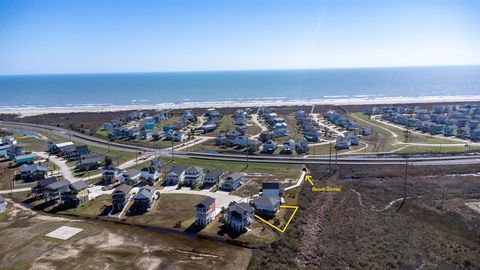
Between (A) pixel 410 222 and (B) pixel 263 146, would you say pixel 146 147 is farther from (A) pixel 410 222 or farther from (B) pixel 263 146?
(A) pixel 410 222

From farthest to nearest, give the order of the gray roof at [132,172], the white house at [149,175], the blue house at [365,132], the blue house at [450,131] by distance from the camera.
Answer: the blue house at [365,132], the blue house at [450,131], the gray roof at [132,172], the white house at [149,175]

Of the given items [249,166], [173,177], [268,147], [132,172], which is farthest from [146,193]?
[268,147]

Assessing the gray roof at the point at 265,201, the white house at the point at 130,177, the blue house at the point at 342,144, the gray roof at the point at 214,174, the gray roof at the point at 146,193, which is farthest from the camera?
the blue house at the point at 342,144

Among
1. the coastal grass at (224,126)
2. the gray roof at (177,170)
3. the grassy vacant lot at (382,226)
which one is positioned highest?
the gray roof at (177,170)

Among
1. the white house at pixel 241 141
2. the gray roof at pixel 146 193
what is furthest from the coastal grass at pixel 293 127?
the gray roof at pixel 146 193

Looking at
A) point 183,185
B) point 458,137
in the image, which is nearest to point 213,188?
point 183,185

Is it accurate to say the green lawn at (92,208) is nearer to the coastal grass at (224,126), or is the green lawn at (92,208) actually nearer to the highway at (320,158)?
the highway at (320,158)

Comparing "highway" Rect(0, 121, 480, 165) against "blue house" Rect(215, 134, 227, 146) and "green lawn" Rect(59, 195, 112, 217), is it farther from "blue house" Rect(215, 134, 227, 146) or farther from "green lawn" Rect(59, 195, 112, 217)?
"green lawn" Rect(59, 195, 112, 217)
